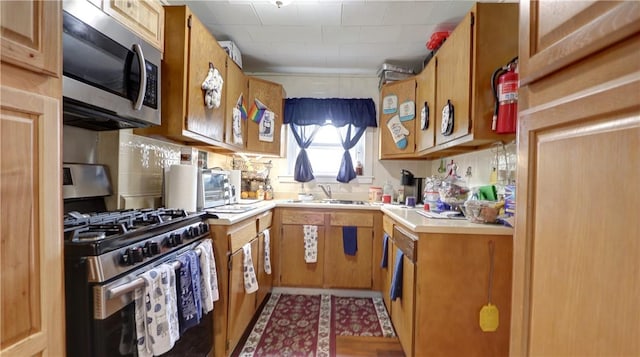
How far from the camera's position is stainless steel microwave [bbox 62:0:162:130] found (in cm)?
104

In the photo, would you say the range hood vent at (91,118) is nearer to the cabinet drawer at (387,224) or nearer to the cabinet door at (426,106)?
the cabinet drawer at (387,224)

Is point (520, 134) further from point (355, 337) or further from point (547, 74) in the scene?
point (355, 337)

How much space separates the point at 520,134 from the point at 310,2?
1722mm

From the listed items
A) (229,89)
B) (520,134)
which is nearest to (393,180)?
(229,89)

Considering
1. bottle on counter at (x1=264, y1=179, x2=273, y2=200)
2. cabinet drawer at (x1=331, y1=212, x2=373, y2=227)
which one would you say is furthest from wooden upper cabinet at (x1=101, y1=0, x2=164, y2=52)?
cabinet drawer at (x1=331, y1=212, x2=373, y2=227)

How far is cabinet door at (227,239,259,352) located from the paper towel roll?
1.43 ft

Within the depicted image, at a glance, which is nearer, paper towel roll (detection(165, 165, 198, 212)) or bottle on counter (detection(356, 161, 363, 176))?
paper towel roll (detection(165, 165, 198, 212))

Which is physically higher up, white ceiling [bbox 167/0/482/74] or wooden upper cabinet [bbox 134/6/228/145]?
white ceiling [bbox 167/0/482/74]

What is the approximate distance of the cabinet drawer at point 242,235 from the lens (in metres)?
1.67

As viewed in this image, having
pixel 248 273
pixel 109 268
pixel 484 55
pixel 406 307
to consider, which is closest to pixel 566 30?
pixel 484 55

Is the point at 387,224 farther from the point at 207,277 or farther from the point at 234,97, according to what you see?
the point at 234,97

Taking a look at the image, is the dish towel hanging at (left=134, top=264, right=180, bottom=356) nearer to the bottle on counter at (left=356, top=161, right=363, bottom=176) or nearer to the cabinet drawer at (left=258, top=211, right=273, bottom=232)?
the cabinet drawer at (left=258, top=211, right=273, bottom=232)

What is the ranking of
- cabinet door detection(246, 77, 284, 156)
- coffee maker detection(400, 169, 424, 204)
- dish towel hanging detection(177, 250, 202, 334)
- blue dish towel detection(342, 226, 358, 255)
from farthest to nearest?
1. coffee maker detection(400, 169, 424, 204)
2. cabinet door detection(246, 77, 284, 156)
3. blue dish towel detection(342, 226, 358, 255)
4. dish towel hanging detection(177, 250, 202, 334)

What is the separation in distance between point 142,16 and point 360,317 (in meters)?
2.50
